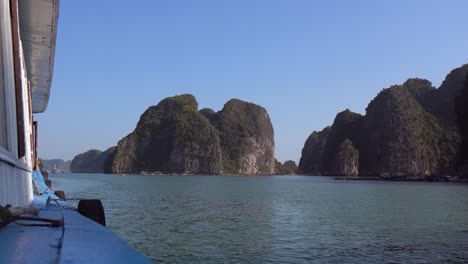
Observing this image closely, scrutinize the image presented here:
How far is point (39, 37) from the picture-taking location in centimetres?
865

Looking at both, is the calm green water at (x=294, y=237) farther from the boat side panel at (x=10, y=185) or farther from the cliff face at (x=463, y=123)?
the cliff face at (x=463, y=123)

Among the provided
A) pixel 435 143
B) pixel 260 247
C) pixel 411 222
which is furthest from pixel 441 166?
pixel 260 247

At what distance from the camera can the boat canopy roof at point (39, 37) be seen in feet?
23.6

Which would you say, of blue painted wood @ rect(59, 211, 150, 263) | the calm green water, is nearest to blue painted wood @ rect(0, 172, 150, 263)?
blue painted wood @ rect(59, 211, 150, 263)

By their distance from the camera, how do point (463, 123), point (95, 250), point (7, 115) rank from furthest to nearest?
point (463, 123) < point (7, 115) < point (95, 250)

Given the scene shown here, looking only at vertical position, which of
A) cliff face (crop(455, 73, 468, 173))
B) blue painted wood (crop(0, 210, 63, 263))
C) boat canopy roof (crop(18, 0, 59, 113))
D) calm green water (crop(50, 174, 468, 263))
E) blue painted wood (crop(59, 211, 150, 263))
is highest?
cliff face (crop(455, 73, 468, 173))

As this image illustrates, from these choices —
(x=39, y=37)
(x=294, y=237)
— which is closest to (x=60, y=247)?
(x=39, y=37)

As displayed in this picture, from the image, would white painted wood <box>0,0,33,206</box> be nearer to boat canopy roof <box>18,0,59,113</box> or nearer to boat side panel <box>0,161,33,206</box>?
boat side panel <box>0,161,33,206</box>

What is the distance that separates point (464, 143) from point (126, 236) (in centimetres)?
11949

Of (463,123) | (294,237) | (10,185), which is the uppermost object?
(463,123)

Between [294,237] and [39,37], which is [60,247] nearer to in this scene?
[39,37]

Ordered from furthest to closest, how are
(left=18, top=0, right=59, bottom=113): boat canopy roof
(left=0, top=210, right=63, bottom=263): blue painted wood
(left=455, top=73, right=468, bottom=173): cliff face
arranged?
1. (left=455, top=73, right=468, bottom=173): cliff face
2. (left=18, top=0, right=59, bottom=113): boat canopy roof
3. (left=0, top=210, right=63, bottom=263): blue painted wood

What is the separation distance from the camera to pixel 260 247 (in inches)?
616

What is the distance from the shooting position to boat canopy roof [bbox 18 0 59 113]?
23.6 feet
